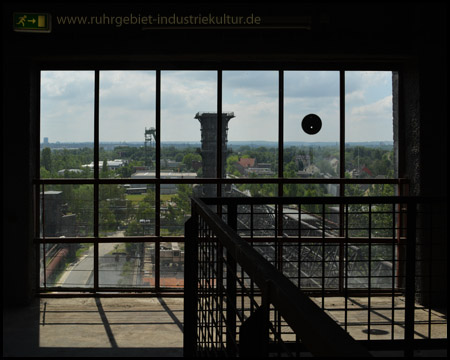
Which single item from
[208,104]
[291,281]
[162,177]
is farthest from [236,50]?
[291,281]

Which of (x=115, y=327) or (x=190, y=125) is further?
(x=190, y=125)

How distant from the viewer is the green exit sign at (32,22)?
6.21 m

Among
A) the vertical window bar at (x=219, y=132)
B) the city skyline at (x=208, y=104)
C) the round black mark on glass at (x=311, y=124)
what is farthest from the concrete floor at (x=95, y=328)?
the round black mark on glass at (x=311, y=124)

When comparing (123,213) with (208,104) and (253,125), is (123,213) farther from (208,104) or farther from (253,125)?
(253,125)

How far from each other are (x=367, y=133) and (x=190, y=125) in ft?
7.04

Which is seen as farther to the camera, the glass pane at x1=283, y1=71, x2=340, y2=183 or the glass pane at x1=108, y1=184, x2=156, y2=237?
the glass pane at x1=283, y1=71, x2=340, y2=183

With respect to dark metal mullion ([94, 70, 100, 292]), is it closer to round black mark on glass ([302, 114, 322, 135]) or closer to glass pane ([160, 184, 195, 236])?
glass pane ([160, 184, 195, 236])

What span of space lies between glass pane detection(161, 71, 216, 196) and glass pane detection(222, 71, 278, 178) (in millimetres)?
157

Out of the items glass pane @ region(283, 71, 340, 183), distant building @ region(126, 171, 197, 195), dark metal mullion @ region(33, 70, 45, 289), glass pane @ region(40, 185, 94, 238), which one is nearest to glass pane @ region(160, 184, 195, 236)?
distant building @ region(126, 171, 197, 195)

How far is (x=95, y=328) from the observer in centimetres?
570

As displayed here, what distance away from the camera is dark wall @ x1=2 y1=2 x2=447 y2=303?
6.31m

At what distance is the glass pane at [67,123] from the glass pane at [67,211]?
0.61 ft

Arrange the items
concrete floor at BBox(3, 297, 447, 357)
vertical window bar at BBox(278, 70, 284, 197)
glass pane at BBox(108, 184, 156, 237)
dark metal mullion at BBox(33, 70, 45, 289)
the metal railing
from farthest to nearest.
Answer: vertical window bar at BBox(278, 70, 284, 197) → glass pane at BBox(108, 184, 156, 237) → dark metal mullion at BBox(33, 70, 45, 289) → concrete floor at BBox(3, 297, 447, 357) → the metal railing

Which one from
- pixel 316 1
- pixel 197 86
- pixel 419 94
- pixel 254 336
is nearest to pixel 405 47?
pixel 419 94
